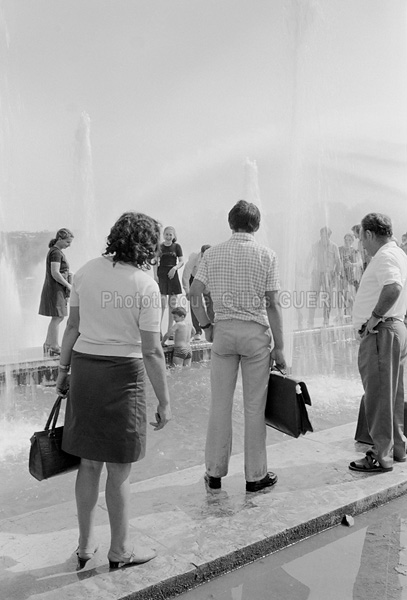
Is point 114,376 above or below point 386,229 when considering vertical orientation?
below

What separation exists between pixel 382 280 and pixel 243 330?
101 centimetres

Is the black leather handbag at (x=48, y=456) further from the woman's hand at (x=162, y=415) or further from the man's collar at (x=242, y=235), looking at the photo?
the man's collar at (x=242, y=235)

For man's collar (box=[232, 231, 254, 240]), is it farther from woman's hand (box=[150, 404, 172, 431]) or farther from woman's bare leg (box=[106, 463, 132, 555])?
woman's bare leg (box=[106, 463, 132, 555])

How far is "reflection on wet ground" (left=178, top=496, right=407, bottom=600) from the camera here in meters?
2.71

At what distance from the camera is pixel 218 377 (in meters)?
3.68

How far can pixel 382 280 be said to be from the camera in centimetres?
388

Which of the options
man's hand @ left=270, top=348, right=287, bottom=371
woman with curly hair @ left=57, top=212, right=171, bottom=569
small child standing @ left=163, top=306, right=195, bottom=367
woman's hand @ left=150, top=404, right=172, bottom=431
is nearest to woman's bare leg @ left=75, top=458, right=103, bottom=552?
woman with curly hair @ left=57, top=212, right=171, bottom=569

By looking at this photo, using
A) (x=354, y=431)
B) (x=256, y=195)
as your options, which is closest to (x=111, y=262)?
(x=354, y=431)

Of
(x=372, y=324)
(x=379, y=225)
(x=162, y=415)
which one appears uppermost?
(x=379, y=225)

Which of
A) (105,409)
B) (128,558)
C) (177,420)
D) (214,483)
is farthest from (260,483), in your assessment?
(177,420)

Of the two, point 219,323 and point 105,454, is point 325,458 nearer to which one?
point 219,323

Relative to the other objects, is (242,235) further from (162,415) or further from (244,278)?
Result: (162,415)

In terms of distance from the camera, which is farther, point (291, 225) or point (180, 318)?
point (291, 225)

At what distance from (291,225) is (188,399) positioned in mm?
5019
